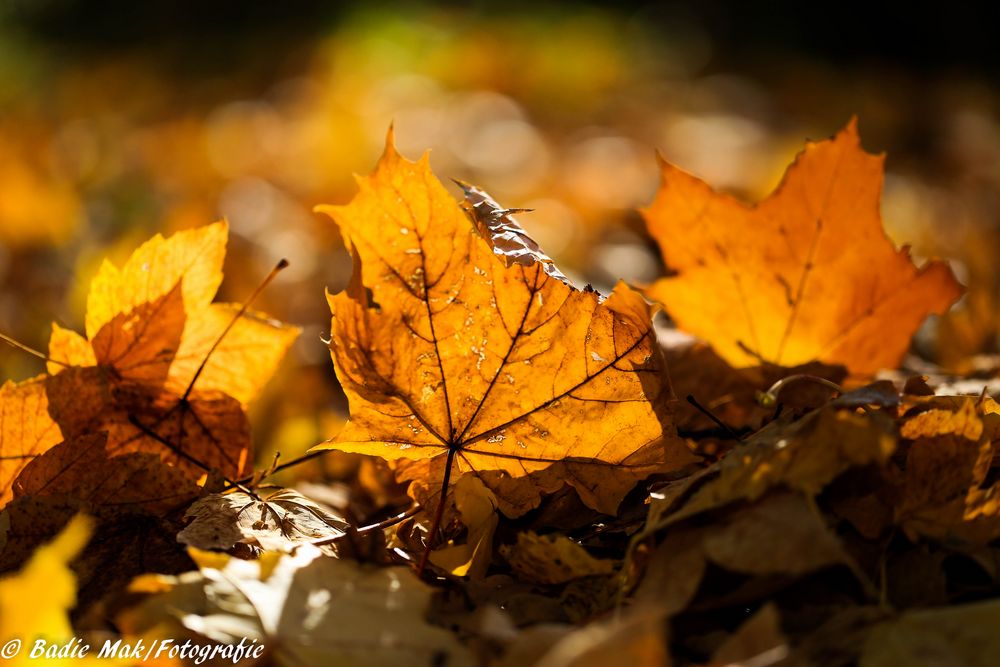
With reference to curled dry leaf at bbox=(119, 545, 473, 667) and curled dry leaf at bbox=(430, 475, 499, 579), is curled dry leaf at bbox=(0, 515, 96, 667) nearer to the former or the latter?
curled dry leaf at bbox=(119, 545, 473, 667)

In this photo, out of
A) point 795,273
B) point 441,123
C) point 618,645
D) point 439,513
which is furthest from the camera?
point 441,123

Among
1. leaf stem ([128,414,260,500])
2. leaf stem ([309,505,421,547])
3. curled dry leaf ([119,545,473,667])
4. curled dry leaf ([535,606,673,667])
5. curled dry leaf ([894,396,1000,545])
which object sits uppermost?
curled dry leaf ([894,396,1000,545])

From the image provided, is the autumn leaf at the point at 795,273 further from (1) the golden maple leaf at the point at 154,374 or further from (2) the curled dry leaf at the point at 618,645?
(2) the curled dry leaf at the point at 618,645

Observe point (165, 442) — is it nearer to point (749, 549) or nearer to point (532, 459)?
point (532, 459)

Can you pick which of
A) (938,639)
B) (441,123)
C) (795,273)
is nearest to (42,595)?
(938,639)

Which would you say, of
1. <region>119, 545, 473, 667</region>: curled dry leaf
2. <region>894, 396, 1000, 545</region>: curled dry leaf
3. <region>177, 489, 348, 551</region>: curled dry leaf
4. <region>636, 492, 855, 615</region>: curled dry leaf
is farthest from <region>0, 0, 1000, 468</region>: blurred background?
<region>894, 396, 1000, 545</region>: curled dry leaf

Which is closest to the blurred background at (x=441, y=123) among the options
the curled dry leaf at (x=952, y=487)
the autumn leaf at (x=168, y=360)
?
the autumn leaf at (x=168, y=360)
